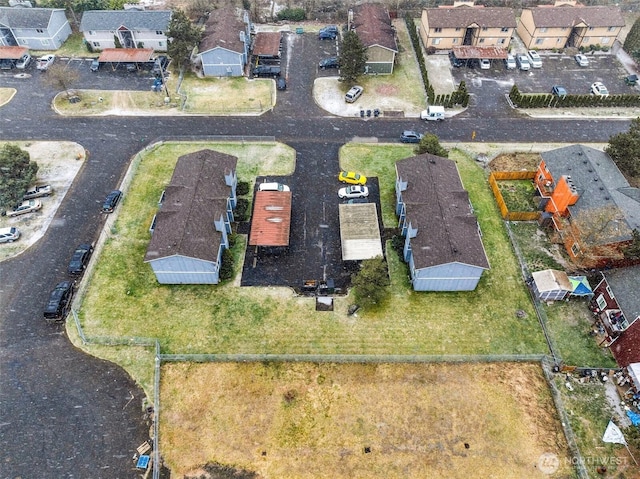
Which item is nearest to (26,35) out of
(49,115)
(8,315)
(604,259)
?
(49,115)

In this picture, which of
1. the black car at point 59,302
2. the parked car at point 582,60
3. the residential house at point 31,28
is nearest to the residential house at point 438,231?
the black car at point 59,302

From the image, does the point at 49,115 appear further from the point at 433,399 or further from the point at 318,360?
the point at 433,399

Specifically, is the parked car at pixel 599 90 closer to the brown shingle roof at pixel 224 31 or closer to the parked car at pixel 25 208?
the brown shingle roof at pixel 224 31

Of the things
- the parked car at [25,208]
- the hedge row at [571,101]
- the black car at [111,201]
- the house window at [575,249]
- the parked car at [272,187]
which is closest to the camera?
the house window at [575,249]

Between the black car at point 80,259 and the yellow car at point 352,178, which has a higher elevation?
the yellow car at point 352,178

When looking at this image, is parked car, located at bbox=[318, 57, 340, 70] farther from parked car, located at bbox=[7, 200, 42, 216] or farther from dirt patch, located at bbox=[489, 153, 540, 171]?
parked car, located at bbox=[7, 200, 42, 216]

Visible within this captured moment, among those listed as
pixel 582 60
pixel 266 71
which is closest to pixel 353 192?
pixel 266 71
